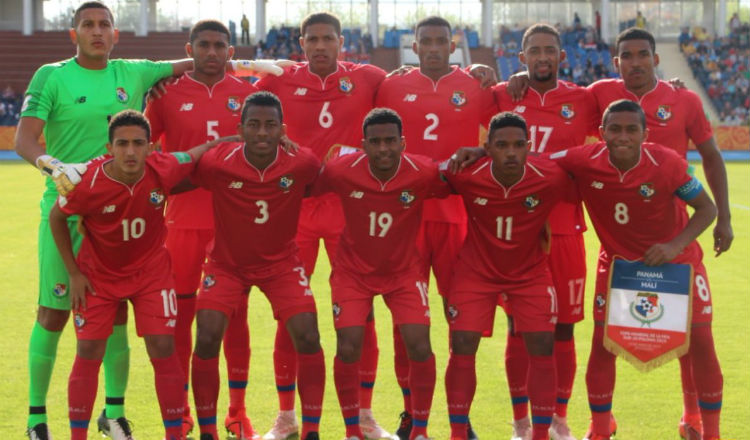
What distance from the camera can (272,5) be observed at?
48750mm

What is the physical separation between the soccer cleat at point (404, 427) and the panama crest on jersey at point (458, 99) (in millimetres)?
1943

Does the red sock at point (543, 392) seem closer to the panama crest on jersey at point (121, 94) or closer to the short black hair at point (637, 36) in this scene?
the short black hair at point (637, 36)

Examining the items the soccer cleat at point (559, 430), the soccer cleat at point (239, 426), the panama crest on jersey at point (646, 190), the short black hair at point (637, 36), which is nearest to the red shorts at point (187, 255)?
the soccer cleat at point (239, 426)

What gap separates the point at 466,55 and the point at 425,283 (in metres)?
36.9

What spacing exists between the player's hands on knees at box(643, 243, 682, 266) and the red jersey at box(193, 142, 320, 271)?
76.9 inches

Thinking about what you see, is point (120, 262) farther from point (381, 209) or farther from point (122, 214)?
point (381, 209)

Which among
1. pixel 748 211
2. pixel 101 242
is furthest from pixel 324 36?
pixel 748 211

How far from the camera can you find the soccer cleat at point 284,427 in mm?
5797

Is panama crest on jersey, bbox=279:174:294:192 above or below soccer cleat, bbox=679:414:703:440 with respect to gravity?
above

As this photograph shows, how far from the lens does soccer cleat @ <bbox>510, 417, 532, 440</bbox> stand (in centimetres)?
565

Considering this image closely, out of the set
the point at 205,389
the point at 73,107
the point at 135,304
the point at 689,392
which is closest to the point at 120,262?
the point at 135,304

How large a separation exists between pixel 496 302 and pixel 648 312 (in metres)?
0.84

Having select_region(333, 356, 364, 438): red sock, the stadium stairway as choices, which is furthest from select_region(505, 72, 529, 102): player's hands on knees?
the stadium stairway

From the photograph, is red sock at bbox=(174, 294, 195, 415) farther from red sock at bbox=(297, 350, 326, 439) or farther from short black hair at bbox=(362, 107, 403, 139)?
short black hair at bbox=(362, 107, 403, 139)
